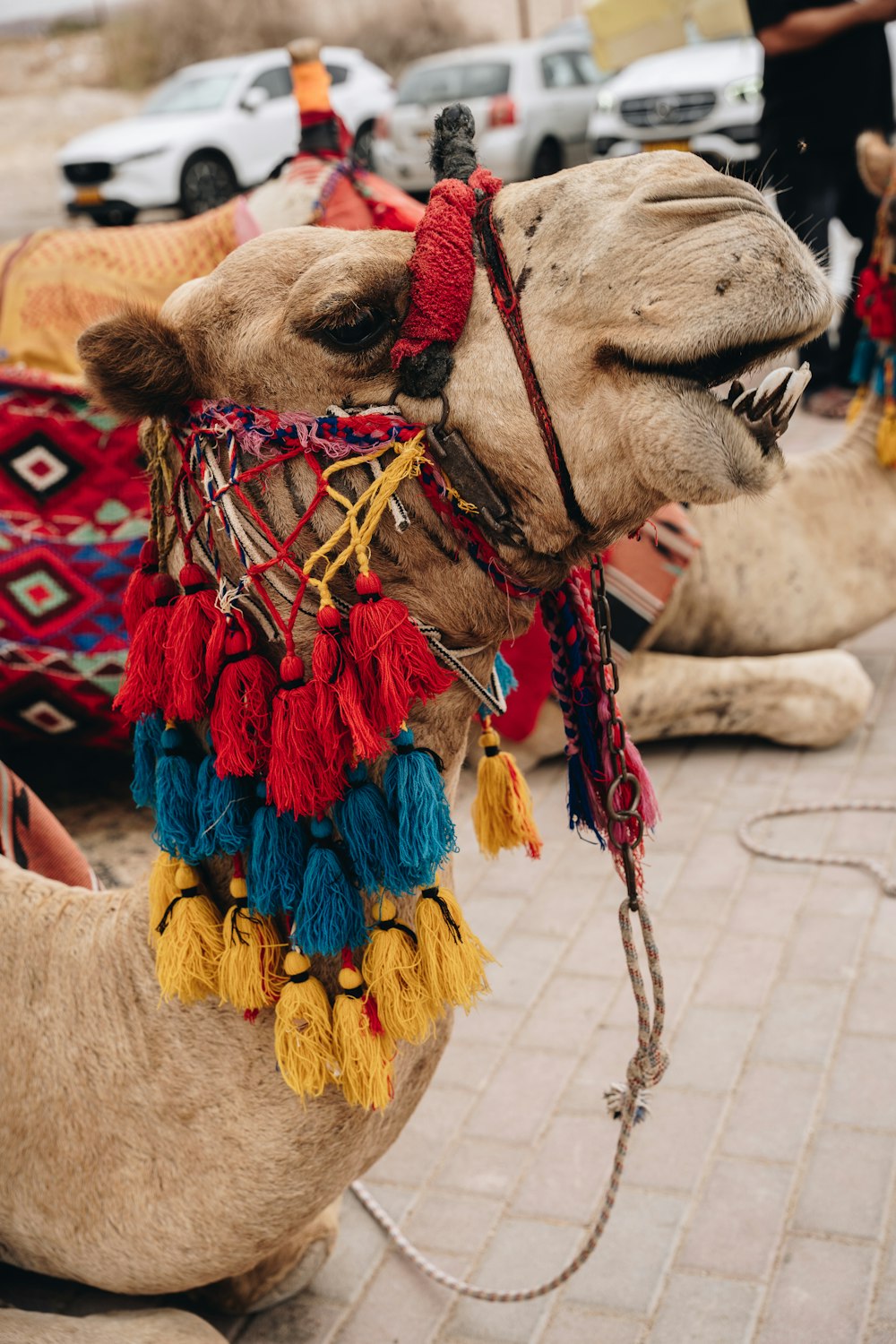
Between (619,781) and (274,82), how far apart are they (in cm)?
1648

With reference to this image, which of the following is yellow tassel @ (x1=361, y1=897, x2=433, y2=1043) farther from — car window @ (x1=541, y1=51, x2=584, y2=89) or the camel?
car window @ (x1=541, y1=51, x2=584, y2=89)

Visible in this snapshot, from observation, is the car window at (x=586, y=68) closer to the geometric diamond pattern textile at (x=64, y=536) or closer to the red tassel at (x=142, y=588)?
the geometric diamond pattern textile at (x=64, y=536)

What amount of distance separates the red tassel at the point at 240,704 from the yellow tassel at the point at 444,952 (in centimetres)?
29

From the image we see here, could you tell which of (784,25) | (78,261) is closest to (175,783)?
(78,261)

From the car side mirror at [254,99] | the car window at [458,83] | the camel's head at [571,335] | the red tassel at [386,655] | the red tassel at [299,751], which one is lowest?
the car window at [458,83]

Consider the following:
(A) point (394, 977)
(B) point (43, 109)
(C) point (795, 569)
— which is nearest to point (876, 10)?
(C) point (795, 569)

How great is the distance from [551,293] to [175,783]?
2.52 feet

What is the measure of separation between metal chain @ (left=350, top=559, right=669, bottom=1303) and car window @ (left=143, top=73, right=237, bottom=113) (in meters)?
16.0

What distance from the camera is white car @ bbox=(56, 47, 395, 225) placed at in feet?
52.0

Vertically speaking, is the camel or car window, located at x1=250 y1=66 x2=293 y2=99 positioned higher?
the camel

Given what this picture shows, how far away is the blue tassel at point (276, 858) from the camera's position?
177cm

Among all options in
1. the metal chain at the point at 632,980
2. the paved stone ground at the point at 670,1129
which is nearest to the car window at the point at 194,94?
the paved stone ground at the point at 670,1129

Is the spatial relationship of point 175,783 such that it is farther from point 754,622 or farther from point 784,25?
point 784,25

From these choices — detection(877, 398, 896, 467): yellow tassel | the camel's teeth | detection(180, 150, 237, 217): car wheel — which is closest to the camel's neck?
detection(877, 398, 896, 467): yellow tassel
